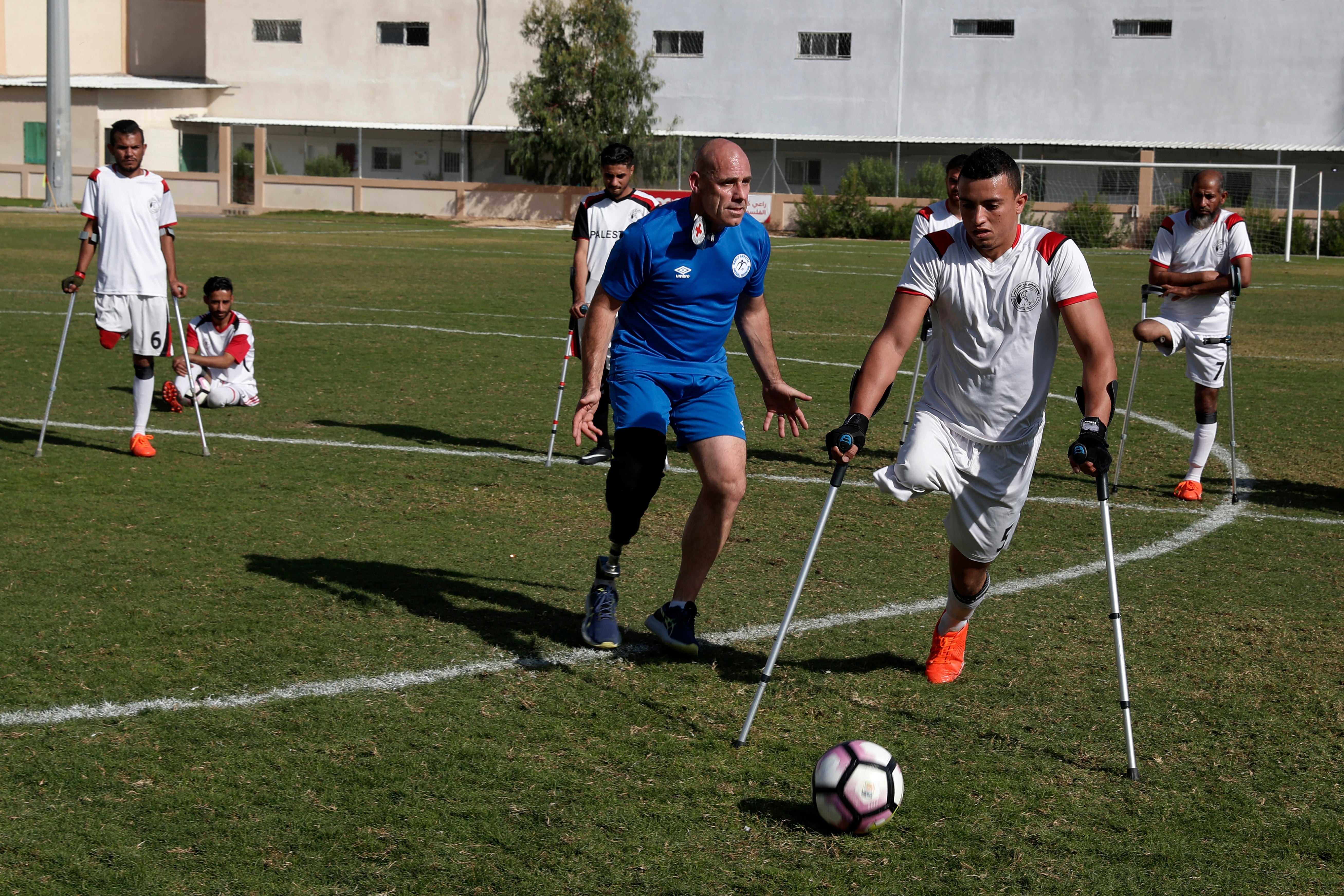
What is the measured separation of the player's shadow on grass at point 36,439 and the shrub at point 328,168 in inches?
1908

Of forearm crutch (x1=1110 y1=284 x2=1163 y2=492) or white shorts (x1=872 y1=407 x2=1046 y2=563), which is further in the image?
forearm crutch (x1=1110 y1=284 x2=1163 y2=492)

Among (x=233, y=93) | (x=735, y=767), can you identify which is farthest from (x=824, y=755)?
(x=233, y=93)

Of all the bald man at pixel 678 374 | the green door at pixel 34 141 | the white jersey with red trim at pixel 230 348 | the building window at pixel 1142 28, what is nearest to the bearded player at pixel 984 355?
the bald man at pixel 678 374

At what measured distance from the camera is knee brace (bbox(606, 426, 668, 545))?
19.2 feet

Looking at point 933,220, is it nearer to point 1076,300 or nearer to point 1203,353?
point 1203,353

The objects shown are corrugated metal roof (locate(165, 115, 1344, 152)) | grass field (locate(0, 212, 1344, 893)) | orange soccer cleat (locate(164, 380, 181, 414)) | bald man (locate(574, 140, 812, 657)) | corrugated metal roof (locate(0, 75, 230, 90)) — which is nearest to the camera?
grass field (locate(0, 212, 1344, 893))

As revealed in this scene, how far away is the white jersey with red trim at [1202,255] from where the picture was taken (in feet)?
31.4

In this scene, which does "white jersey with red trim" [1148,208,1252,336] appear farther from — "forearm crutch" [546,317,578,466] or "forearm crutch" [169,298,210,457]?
"forearm crutch" [169,298,210,457]

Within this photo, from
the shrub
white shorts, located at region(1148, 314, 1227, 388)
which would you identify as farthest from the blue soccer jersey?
the shrub

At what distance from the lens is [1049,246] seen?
512 centimetres

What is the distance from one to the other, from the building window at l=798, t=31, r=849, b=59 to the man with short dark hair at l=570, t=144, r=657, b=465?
45.2 metres

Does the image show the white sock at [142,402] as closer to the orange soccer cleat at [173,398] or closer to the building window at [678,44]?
the orange soccer cleat at [173,398]

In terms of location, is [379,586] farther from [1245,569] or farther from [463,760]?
[1245,569]

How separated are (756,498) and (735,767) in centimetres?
436
